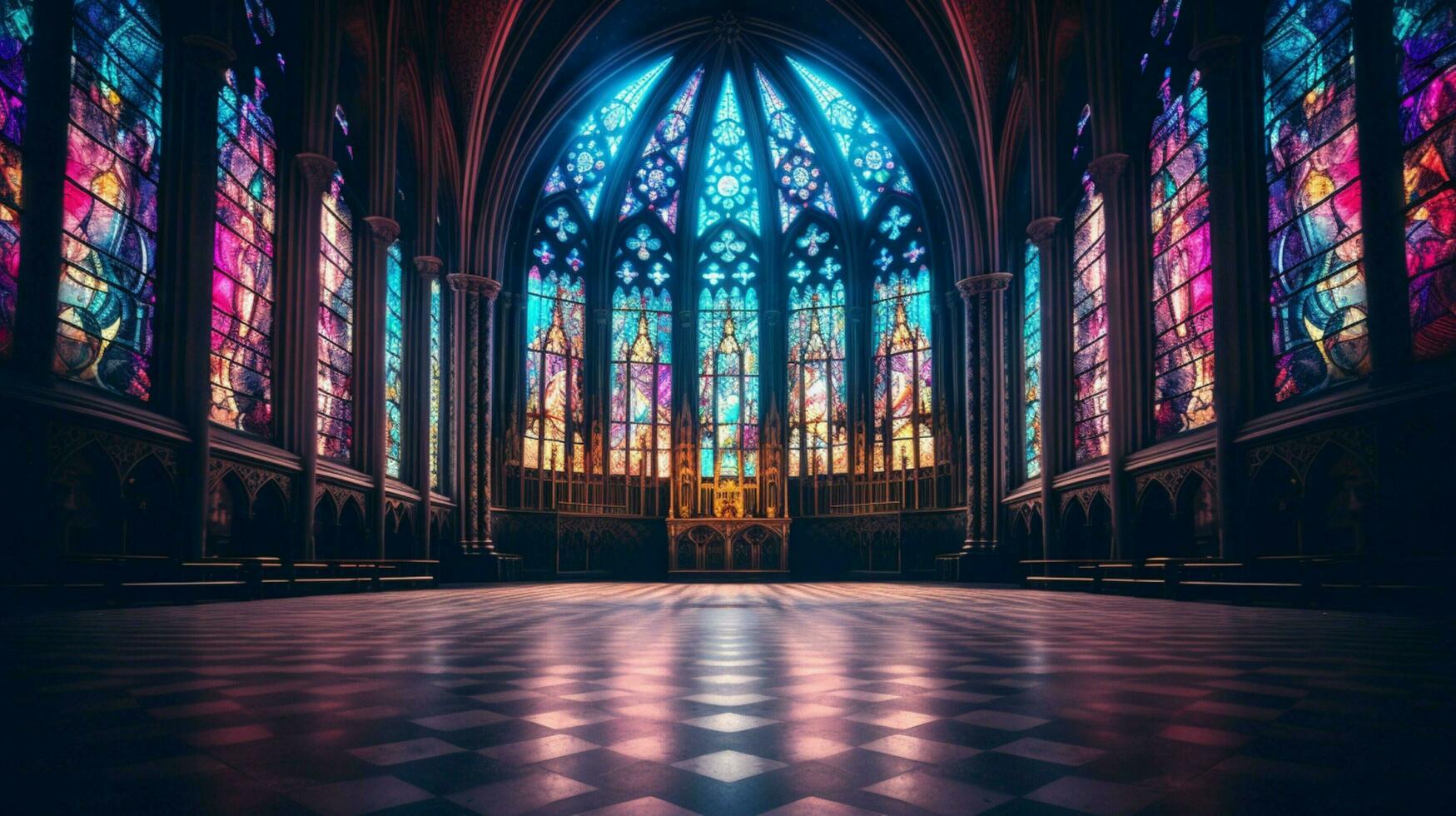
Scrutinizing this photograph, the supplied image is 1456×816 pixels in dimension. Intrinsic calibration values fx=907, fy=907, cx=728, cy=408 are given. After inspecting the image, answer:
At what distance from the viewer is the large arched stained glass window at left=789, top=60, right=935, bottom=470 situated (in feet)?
102

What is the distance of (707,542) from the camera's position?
30875 mm

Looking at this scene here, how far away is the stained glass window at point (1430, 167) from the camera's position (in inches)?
408

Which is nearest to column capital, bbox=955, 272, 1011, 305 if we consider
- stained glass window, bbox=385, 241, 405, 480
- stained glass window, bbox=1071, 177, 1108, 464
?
stained glass window, bbox=1071, 177, 1108, 464

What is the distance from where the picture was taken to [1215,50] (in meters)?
14.4

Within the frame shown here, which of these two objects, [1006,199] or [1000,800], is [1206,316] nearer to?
[1006,199]

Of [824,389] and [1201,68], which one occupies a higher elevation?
[1201,68]

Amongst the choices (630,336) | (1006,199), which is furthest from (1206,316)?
(630,336)

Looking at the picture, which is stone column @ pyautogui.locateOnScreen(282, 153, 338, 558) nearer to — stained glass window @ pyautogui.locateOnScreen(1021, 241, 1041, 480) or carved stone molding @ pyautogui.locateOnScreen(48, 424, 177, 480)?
carved stone molding @ pyautogui.locateOnScreen(48, 424, 177, 480)

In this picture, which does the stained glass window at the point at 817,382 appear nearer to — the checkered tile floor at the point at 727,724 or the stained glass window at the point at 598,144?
the stained glass window at the point at 598,144

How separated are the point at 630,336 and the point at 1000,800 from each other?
3194 centimetres

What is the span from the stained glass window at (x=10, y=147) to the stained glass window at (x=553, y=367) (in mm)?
19985

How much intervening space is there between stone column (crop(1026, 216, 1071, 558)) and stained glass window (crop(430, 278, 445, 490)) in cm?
1668

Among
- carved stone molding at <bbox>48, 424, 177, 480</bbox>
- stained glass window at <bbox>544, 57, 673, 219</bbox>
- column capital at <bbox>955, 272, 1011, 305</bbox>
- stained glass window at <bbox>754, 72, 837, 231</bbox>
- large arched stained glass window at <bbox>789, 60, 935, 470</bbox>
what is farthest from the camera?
stained glass window at <bbox>754, 72, 837, 231</bbox>

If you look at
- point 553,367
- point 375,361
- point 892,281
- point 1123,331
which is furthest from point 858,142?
point 375,361
